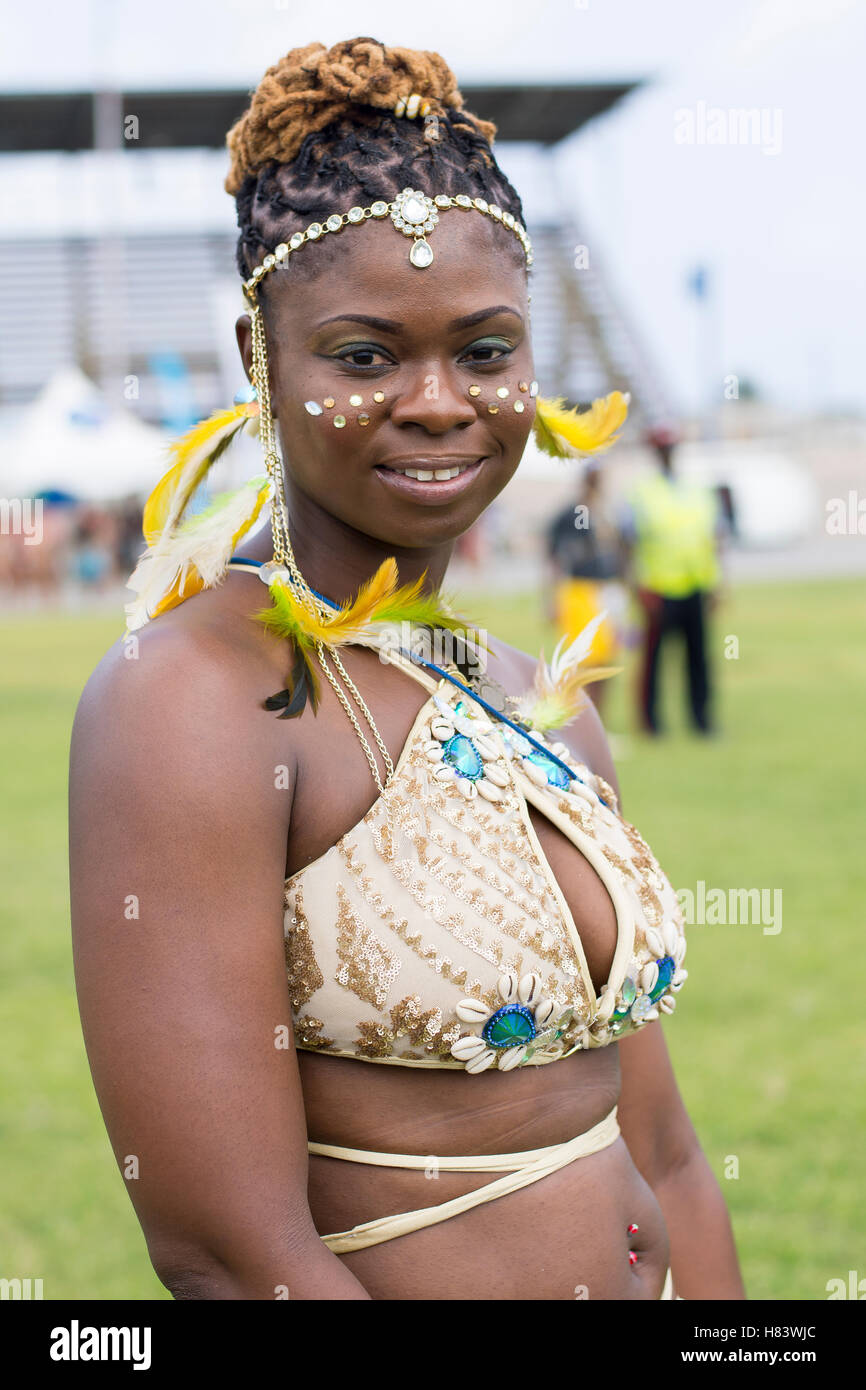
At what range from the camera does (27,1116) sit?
14.8ft

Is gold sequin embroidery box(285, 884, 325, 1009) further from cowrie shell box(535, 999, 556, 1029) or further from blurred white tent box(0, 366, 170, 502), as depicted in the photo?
blurred white tent box(0, 366, 170, 502)

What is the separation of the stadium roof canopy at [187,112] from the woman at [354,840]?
32.9m

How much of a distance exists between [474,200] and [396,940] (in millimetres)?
846

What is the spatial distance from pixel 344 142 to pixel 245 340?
257 mm

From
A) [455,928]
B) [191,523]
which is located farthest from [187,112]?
[455,928]

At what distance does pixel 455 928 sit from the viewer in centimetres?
148

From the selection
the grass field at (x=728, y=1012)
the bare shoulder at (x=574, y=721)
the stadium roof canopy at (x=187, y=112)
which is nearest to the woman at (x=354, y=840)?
the bare shoulder at (x=574, y=721)

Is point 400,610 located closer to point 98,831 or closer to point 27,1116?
point 98,831

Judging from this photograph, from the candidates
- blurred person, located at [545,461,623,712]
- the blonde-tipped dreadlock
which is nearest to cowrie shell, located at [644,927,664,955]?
the blonde-tipped dreadlock

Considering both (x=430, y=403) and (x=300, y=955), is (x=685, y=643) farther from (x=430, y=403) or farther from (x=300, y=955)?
(x=300, y=955)

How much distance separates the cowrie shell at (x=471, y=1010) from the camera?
58.4 inches

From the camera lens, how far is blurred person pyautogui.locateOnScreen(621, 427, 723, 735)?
977 cm

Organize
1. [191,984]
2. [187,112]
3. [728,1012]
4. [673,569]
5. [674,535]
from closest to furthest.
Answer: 1. [191,984]
2. [728,1012]
3. [674,535]
4. [673,569]
5. [187,112]
